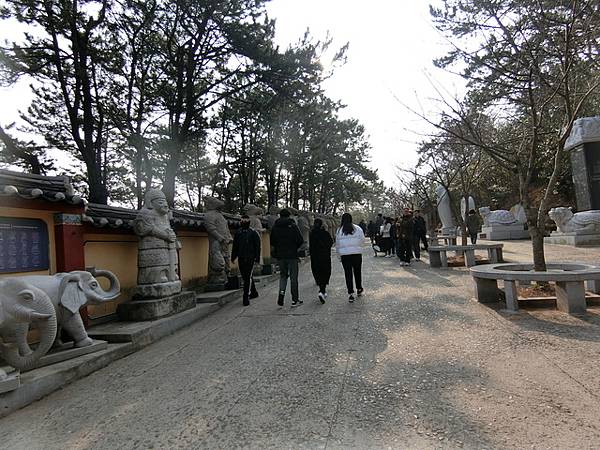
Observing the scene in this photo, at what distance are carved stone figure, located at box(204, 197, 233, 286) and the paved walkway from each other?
372 cm

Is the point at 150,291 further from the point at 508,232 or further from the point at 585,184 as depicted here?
the point at 508,232

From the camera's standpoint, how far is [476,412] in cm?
287

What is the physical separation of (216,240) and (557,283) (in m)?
6.92

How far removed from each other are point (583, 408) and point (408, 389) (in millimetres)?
1270

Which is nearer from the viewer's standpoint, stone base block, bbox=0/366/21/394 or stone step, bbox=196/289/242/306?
stone base block, bbox=0/366/21/394

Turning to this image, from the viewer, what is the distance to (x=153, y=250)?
6430 mm

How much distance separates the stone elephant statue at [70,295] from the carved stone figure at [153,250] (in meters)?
1.44

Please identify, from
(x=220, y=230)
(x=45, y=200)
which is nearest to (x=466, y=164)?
(x=220, y=230)

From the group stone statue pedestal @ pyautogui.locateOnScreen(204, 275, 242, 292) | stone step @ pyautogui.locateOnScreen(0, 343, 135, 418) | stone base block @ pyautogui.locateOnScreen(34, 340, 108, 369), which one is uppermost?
stone statue pedestal @ pyautogui.locateOnScreen(204, 275, 242, 292)

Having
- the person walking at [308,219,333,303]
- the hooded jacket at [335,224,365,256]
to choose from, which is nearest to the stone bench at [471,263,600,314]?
the hooded jacket at [335,224,365,256]

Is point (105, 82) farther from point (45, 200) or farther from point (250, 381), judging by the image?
point (250, 381)

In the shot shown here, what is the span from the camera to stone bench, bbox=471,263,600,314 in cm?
516

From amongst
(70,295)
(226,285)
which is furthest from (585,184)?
(70,295)

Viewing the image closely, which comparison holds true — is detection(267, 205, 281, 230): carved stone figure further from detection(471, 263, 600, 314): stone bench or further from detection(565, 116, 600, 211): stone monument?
detection(565, 116, 600, 211): stone monument
